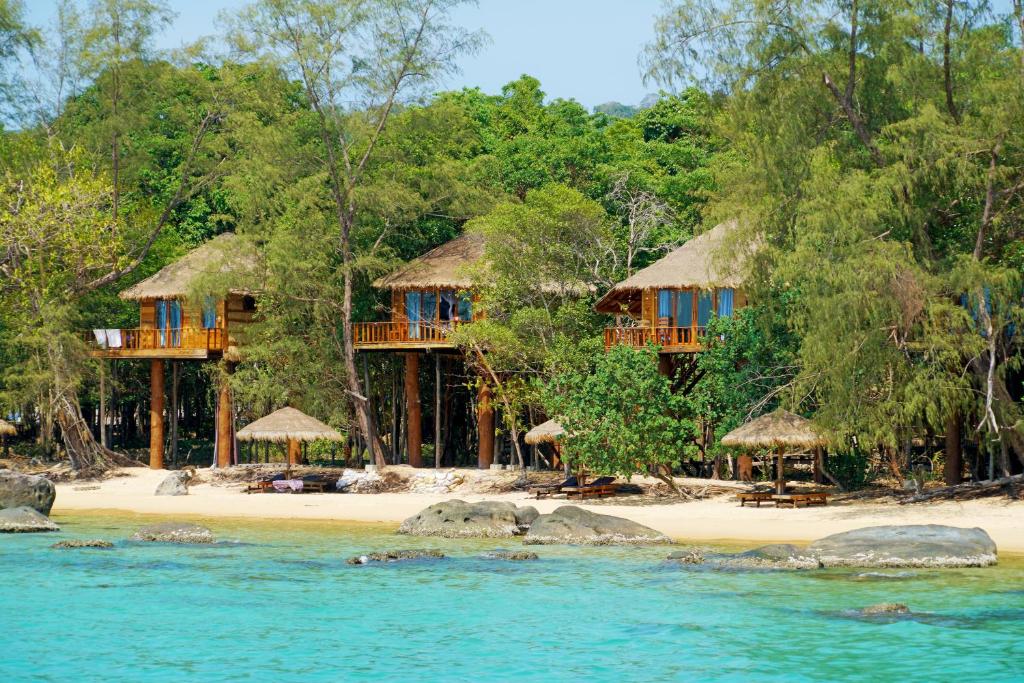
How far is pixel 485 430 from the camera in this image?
34.9m

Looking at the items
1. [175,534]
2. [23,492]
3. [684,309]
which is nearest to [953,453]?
[684,309]

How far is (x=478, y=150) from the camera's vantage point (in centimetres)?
4312

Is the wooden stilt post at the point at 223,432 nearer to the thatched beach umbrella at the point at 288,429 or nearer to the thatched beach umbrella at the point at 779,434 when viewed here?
the thatched beach umbrella at the point at 288,429

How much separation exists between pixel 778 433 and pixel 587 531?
4.34 meters

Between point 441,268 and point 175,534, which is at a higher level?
point 441,268

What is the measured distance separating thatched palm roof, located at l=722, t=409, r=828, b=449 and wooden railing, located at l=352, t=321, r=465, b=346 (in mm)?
10645

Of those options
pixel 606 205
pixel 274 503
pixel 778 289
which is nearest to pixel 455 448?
pixel 606 205

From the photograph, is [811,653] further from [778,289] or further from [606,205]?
[606,205]

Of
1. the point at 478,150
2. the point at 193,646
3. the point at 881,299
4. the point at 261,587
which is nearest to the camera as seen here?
the point at 193,646

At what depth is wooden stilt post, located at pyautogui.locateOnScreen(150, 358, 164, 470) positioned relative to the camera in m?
38.0

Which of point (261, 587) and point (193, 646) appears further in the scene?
point (261, 587)

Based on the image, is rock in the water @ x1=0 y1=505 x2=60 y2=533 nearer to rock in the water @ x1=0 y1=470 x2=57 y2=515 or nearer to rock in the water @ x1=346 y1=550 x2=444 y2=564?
rock in the water @ x1=0 y1=470 x2=57 y2=515

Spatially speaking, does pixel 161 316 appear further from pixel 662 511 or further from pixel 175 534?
pixel 662 511

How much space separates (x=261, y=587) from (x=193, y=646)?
370 cm
